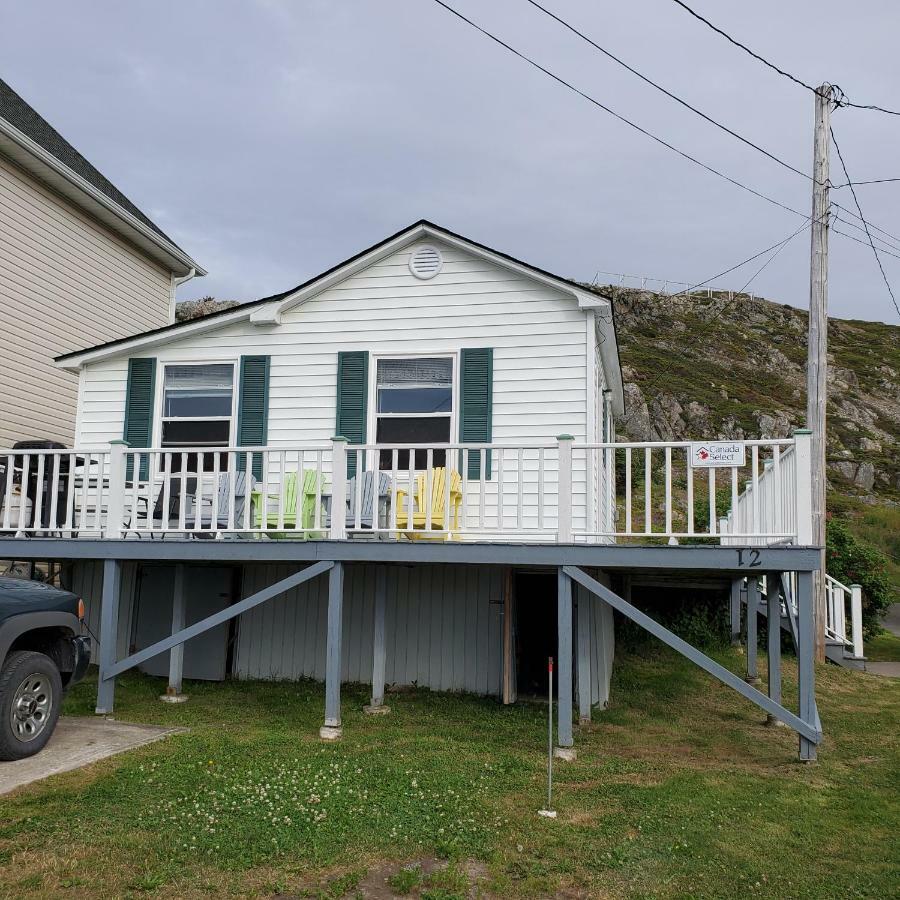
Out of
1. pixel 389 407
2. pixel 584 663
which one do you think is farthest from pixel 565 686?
pixel 389 407

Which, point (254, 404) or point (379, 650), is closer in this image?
point (379, 650)

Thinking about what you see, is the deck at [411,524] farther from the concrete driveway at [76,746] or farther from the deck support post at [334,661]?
the concrete driveway at [76,746]

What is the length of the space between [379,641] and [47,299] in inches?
312

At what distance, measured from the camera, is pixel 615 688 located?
10.8 m

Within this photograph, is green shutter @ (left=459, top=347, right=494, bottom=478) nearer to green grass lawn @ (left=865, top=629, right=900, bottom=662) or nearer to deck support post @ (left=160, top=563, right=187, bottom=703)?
deck support post @ (left=160, top=563, right=187, bottom=703)

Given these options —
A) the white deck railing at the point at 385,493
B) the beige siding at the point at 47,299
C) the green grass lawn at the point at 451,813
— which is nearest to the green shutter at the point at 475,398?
the white deck railing at the point at 385,493

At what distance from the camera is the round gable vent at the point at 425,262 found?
10.1m

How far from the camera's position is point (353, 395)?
10.0m

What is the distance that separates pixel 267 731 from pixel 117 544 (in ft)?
7.76

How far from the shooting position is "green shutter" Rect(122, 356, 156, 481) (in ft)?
34.7

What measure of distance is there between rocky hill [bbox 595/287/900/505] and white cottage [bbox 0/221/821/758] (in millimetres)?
27978

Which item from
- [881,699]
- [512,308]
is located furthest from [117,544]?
[881,699]

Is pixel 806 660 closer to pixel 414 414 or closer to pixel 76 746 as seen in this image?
pixel 414 414

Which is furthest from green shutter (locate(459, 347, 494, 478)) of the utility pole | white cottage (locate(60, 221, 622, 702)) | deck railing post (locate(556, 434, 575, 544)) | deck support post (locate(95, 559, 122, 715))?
the utility pole
